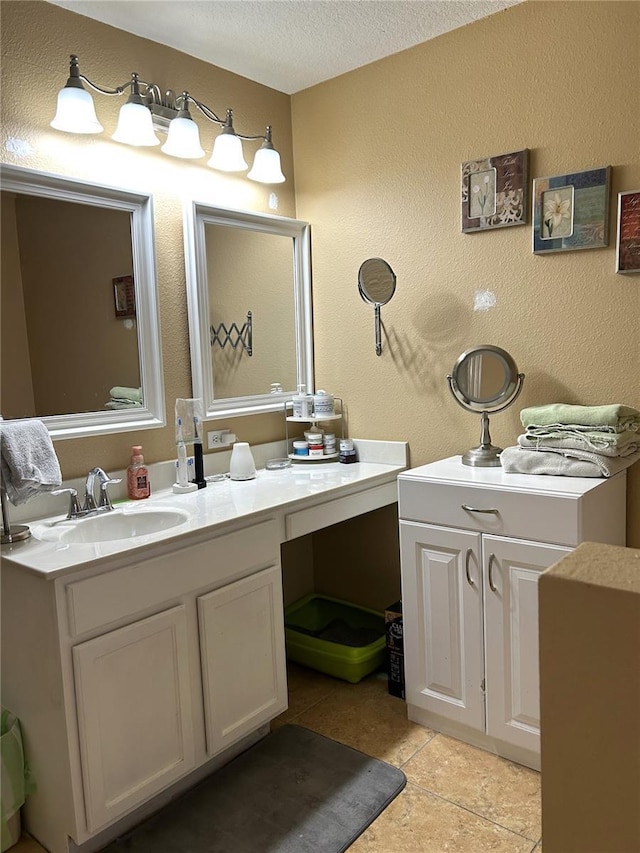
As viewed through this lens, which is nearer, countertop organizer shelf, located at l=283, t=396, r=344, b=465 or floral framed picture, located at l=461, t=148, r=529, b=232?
floral framed picture, located at l=461, t=148, r=529, b=232

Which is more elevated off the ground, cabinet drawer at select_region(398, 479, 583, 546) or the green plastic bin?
cabinet drawer at select_region(398, 479, 583, 546)

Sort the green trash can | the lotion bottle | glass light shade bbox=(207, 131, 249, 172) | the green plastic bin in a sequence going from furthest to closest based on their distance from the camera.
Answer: the green plastic bin < glass light shade bbox=(207, 131, 249, 172) < the lotion bottle < the green trash can

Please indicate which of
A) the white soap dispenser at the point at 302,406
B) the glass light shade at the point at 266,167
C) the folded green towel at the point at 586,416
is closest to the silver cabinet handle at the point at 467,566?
the folded green towel at the point at 586,416

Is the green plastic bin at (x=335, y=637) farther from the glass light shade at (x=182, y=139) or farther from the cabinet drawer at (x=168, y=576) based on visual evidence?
the glass light shade at (x=182, y=139)

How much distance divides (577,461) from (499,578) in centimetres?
42

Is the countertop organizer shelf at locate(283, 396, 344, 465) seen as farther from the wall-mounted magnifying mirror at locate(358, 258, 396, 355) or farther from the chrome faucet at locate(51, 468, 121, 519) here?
the chrome faucet at locate(51, 468, 121, 519)

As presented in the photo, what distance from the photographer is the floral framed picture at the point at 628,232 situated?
193cm

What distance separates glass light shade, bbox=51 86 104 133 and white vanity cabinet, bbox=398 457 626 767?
4.80ft

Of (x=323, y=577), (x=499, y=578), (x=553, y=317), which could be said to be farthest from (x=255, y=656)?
(x=553, y=317)

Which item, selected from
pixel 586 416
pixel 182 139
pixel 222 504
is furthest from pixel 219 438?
pixel 586 416

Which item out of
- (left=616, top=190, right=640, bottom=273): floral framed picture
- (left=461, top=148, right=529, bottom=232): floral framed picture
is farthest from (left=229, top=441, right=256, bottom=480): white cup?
(left=616, top=190, right=640, bottom=273): floral framed picture

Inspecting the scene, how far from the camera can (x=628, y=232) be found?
195 centimetres

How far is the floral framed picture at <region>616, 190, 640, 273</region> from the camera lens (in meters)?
1.93

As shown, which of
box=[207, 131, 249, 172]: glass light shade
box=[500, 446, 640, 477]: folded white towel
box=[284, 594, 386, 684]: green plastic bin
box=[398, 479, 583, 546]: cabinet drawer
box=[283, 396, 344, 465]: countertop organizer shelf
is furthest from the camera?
box=[283, 396, 344, 465]: countertop organizer shelf
